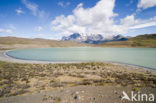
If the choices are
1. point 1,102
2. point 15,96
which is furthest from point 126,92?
point 1,102

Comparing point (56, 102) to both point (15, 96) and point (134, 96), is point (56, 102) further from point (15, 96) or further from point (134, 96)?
point (134, 96)

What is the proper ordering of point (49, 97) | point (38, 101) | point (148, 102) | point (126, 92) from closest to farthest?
point (148, 102) → point (38, 101) → point (49, 97) → point (126, 92)

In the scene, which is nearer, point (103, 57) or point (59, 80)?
point (59, 80)

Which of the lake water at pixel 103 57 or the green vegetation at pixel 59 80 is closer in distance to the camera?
the green vegetation at pixel 59 80

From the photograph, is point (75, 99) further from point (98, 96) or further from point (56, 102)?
point (98, 96)

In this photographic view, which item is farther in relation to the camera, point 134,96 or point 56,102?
point 134,96

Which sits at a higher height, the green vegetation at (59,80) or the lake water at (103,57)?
the green vegetation at (59,80)

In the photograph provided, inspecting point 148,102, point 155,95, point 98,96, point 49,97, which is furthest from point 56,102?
point 155,95

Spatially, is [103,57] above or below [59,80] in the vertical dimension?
below

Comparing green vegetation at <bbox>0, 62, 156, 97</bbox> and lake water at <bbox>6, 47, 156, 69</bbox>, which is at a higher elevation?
green vegetation at <bbox>0, 62, 156, 97</bbox>

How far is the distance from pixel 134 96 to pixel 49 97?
6614 mm

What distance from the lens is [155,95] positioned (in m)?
6.14

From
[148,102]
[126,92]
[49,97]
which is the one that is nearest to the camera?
[148,102]

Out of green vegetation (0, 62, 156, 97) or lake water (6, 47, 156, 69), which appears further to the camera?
lake water (6, 47, 156, 69)
